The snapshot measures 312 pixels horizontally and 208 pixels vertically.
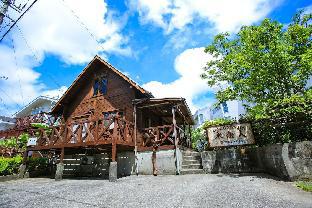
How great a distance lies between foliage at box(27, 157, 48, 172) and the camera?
14.6 metres

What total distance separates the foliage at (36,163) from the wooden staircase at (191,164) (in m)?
10.6

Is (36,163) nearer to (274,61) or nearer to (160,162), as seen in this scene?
(160,162)

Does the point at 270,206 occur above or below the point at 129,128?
below

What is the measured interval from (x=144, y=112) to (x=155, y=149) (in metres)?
3.54

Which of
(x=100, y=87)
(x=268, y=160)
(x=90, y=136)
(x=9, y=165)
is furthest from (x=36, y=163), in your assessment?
(x=268, y=160)

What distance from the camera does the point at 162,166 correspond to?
40.9 ft

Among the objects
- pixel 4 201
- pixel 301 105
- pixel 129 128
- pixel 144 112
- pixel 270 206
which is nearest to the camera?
pixel 270 206

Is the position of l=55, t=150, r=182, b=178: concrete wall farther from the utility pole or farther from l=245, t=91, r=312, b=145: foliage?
the utility pole

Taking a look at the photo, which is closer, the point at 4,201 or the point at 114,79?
the point at 4,201

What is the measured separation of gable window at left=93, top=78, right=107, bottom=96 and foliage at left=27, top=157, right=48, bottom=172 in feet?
21.0

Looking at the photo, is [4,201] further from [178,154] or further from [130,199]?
[178,154]

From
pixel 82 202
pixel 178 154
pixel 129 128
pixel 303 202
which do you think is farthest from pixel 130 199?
pixel 129 128

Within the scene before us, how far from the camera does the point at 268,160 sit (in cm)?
955

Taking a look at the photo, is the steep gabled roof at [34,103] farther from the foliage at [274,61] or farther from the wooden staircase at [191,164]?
the foliage at [274,61]
